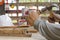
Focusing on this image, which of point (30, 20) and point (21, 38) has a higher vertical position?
point (30, 20)

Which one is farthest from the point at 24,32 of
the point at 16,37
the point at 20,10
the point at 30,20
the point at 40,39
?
the point at 20,10

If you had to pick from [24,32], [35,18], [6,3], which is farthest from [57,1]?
[35,18]

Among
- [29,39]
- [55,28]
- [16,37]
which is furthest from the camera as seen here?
[16,37]

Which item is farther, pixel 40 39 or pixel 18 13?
pixel 18 13

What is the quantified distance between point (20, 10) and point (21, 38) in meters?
2.23

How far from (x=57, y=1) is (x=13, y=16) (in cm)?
93

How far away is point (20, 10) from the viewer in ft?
12.7

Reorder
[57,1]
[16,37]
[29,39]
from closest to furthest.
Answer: [29,39]
[16,37]
[57,1]

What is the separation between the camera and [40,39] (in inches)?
64.6

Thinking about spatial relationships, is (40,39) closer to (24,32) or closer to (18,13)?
(24,32)

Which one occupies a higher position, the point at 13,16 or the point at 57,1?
the point at 57,1

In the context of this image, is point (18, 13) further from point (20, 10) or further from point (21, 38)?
Answer: point (21, 38)

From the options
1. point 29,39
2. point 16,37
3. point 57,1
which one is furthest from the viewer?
point 57,1

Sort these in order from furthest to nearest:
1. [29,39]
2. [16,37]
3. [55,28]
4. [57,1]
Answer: [57,1] → [16,37] → [29,39] → [55,28]
